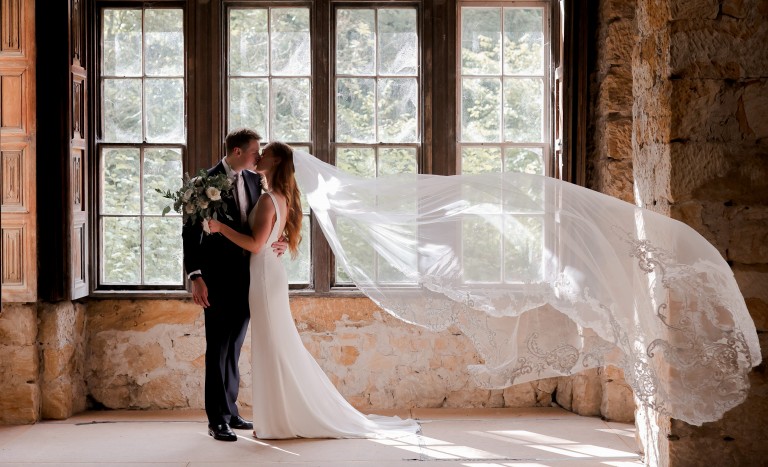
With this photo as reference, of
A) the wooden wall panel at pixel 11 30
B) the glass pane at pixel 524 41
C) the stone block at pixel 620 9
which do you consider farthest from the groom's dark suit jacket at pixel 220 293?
the stone block at pixel 620 9

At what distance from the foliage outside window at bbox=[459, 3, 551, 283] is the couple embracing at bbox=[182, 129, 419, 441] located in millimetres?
1564

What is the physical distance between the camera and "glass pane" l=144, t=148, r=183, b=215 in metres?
6.41

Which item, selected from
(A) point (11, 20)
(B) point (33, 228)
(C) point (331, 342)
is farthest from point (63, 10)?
(C) point (331, 342)

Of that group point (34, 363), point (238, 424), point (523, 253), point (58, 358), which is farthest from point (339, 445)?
point (34, 363)

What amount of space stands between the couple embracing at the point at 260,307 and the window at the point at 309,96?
0.89 m

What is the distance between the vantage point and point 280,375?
17.6ft

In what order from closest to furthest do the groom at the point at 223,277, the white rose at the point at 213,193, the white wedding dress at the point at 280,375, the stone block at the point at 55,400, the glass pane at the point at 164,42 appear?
1. the white rose at the point at 213,193
2. the white wedding dress at the point at 280,375
3. the groom at the point at 223,277
4. the stone block at the point at 55,400
5. the glass pane at the point at 164,42

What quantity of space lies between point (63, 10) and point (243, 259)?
6.53 ft

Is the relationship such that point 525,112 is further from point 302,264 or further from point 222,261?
point 222,261

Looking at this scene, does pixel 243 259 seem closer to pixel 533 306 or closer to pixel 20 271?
pixel 20 271

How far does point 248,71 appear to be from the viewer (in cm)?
641

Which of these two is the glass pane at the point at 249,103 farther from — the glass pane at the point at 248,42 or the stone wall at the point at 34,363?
the stone wall at the point at 34,363

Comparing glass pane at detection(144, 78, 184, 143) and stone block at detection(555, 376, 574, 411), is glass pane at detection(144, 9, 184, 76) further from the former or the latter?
stone block at detection(555, 376, 574, 411)

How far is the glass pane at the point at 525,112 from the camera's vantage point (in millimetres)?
6453
